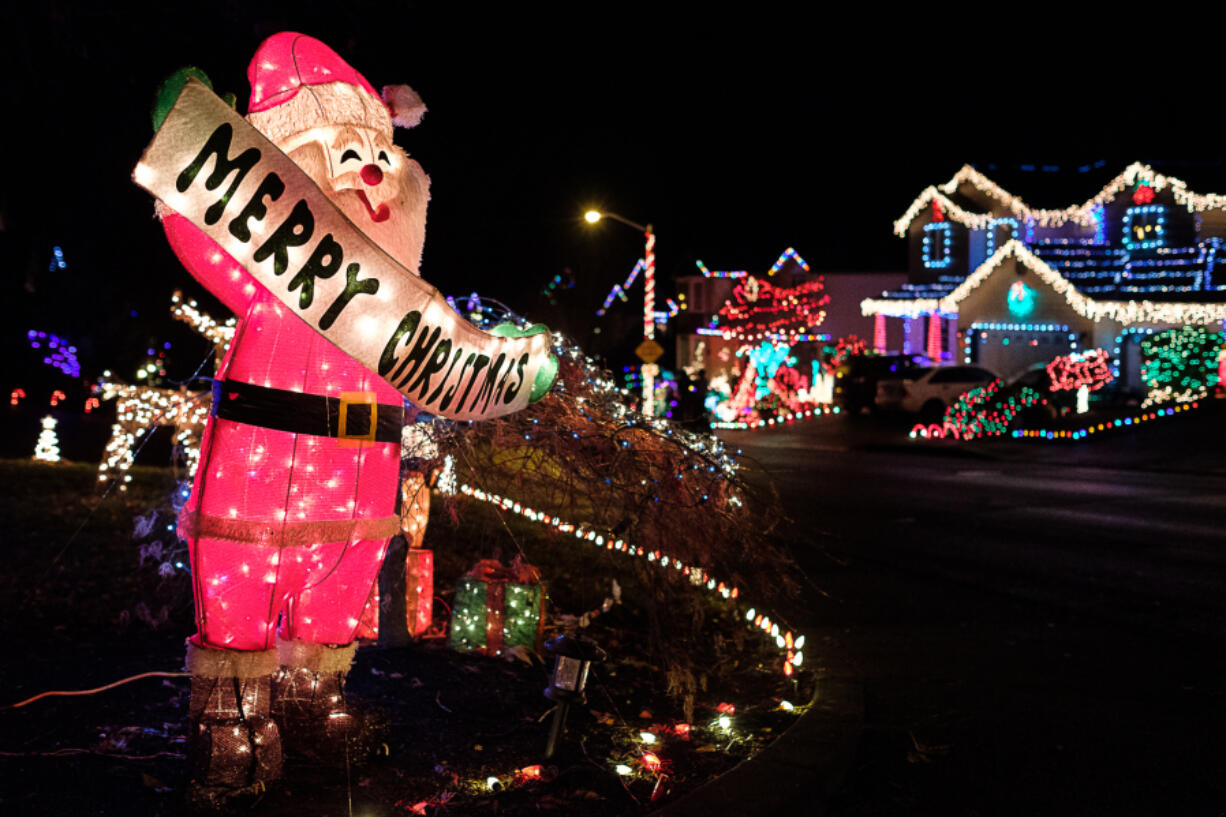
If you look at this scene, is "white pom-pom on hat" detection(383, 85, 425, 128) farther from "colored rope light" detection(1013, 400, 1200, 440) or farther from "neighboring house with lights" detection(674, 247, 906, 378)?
"neighboring house with lights" detection(674, 247, 906, 378)

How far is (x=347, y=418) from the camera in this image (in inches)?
155

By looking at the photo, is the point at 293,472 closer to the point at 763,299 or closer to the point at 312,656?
the point at 312,656

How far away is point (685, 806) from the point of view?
13.0 feet

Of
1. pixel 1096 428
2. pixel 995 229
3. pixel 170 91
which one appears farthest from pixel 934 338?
pixel 170 91

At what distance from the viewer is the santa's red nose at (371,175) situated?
4047 mm

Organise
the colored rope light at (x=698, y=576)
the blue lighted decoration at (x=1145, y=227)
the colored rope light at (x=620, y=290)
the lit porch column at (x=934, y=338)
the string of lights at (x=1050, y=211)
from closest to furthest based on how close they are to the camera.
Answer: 1. the colored rope light at (x=698, y=576)
2. the string of lights at (x=1050, y=211)
3. the blue lighted decoration at (x=1145, y=227)
4. the colored rope light at (x=620, y=290)
5. the lit porch column at (x=934, y=338)

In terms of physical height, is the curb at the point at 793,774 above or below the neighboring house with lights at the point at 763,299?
below

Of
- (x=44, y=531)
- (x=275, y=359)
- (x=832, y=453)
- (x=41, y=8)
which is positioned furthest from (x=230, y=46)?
(x=832, y=453)

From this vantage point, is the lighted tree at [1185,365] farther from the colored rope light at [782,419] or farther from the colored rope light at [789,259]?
the colored rope light at [789,259]

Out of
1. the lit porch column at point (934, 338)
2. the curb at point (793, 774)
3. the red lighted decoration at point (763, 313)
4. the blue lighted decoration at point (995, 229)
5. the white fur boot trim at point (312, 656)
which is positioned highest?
the blue lighted decoration at point (995, 229)

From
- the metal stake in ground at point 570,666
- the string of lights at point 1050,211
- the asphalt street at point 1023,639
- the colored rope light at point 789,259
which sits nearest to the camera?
the metal stake in ground at point 570,666

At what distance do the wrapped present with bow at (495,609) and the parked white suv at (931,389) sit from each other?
78.8 ft

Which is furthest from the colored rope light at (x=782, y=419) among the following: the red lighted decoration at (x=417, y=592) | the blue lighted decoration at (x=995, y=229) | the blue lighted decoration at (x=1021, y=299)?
the red lighted decoration at (x=417, y=592)

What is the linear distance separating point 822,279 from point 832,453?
26.1 meters
